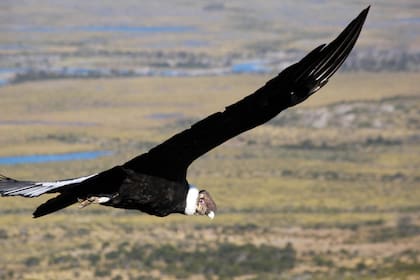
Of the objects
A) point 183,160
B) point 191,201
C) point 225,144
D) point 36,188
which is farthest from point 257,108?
point 225,144

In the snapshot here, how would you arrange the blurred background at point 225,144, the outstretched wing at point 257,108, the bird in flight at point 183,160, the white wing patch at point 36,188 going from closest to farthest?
the outstretched wing at point 257,108, the bird in flight at point 183,160, the white wing patch at point 36,188, the blurred background at point 225,144

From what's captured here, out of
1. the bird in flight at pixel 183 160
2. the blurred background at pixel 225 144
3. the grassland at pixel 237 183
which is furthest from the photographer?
the blurred background at pixel 225 144

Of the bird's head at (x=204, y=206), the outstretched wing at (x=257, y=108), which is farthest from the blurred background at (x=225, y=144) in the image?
the outstretched wing at (x=257, y=108)

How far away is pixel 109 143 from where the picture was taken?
279ft

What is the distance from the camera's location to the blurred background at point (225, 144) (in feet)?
160

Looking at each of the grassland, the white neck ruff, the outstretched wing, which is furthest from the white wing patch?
the grassland

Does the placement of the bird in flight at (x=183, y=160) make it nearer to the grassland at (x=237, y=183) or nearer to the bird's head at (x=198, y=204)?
the bird's head at (x=198, y=204)

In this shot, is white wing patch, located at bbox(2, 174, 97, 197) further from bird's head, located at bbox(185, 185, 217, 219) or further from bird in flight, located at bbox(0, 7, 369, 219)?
bird's head, located at bbox(185, 185, 217, 219)

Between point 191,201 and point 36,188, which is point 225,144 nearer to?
point 36,188

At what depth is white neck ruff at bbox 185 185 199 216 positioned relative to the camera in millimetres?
11602

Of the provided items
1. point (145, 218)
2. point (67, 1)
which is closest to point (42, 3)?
point (67, 1)

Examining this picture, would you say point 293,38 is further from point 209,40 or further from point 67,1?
point 67,1

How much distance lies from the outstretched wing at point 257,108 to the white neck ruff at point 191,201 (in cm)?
37

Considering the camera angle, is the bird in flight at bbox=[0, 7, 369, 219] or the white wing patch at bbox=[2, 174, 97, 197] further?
the white wing patch at bbox=[2, 174, 97, 197]
